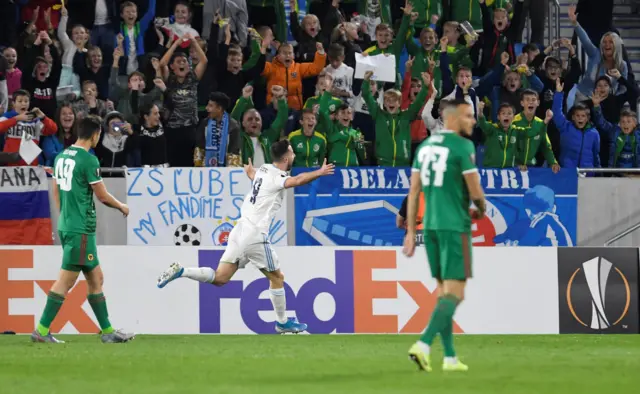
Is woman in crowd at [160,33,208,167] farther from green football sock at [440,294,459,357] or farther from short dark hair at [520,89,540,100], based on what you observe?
green football sock at [440,294,459,357]

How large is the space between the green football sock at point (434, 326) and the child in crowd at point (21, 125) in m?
9.45

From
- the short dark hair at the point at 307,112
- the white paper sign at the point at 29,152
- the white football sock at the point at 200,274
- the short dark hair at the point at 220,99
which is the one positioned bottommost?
the white football sock at the point at 200,274

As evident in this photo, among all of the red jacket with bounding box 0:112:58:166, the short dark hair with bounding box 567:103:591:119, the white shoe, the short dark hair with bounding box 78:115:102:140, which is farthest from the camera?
the short dark hair with bounding box 567:103:591:119

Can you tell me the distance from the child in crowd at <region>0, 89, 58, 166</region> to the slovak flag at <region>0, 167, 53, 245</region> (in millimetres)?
334

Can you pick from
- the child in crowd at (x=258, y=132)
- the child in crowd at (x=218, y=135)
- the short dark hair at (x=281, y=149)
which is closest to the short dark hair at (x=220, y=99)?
the child in crowd at (x=218, y=135)

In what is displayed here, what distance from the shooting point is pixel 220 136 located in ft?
59.0

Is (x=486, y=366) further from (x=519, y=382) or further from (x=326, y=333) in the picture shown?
(x=326, y=333)

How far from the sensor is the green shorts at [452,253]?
30.6 ft

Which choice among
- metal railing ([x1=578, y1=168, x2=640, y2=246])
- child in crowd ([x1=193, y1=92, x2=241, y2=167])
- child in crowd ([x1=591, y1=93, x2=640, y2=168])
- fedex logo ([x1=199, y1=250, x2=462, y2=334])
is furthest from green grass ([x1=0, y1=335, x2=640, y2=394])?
child in crowd ([x1=591, y1=93, x2=640, y2=168])

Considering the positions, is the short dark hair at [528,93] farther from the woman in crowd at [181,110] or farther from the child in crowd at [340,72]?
the woman in crowd at [181,110]

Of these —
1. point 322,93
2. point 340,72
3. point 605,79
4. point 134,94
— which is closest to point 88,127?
point 134,94

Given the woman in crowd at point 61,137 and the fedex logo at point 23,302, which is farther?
the woman in crowd at point 61,137

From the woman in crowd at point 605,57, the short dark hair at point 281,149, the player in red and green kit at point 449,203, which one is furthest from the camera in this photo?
the woman in crowd at point 605,57

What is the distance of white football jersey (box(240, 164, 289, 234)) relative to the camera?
564 inches
